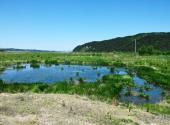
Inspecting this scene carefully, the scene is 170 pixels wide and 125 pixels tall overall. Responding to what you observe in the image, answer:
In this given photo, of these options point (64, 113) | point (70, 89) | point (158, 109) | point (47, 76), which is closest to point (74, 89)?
point (70, 89)

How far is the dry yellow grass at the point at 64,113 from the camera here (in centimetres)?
2228

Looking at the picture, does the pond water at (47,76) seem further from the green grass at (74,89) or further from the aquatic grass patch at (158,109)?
the aquatic grass patch at (158,109)

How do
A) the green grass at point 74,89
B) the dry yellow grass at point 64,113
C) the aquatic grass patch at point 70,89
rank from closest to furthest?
the dry yellow grass at point 64,113 → the green grass at point 74,89 → the aquatic grass patch at point 70,89

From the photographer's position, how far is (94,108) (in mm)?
26062

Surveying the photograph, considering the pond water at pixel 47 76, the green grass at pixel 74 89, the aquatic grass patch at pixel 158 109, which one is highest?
the green grass at pixel 74 89

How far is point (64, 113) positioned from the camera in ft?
79.3

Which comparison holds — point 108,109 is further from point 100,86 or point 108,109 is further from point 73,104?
point 100,86

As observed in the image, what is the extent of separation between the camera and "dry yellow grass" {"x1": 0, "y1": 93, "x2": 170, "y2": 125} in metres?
22.3

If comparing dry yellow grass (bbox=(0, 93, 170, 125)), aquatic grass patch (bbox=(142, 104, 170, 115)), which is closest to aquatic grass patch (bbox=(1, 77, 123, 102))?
aquatic grass patch (bbox=(142, 104, 170, 115))

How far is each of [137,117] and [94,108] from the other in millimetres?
3137

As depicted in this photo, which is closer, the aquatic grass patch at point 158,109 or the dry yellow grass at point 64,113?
the dry yellow grass at point 64,113

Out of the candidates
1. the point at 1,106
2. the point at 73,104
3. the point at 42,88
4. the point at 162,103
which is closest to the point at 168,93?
the point at 162,103

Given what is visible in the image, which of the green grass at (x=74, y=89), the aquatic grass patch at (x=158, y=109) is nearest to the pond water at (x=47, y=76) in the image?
the green grass at (x=74, y=89)

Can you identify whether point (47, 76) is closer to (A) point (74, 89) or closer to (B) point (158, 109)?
(A) point (74, 89)
